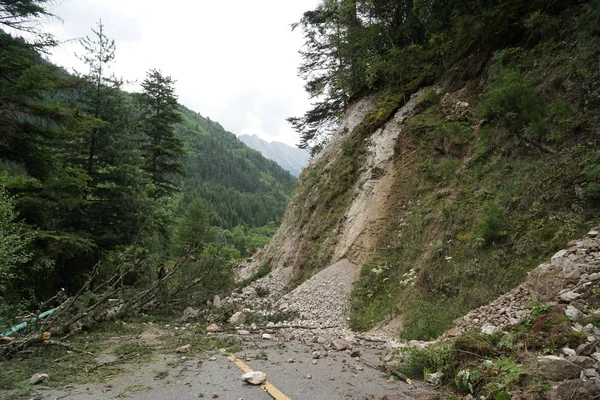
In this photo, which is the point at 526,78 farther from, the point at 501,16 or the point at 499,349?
the point at 499,349

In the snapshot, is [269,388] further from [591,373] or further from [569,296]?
[569,296]

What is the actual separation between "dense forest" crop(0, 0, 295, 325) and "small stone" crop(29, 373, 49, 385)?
3.08 meters

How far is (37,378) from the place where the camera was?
15.8ft

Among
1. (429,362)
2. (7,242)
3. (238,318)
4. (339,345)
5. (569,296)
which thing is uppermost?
(7,242)

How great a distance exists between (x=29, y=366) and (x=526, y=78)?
475 inches

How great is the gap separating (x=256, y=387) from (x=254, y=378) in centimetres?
16

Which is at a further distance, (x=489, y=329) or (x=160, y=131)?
(x=160, y=131)

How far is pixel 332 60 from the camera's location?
2161 cm

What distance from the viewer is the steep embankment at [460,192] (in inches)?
256

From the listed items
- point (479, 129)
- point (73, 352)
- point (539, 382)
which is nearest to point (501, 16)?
point (479, 129)

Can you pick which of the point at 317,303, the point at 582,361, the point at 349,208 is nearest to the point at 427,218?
the point at 349,208

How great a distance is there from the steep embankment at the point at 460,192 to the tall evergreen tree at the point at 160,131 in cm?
1163

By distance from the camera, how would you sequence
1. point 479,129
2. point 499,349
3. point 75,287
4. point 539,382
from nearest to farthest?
point 539,382 → point 499,349 → point 479,129 → point 75,287

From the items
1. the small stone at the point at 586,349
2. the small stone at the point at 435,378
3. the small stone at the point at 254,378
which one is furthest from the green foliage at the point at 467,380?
the small stone at the point at 254,378
